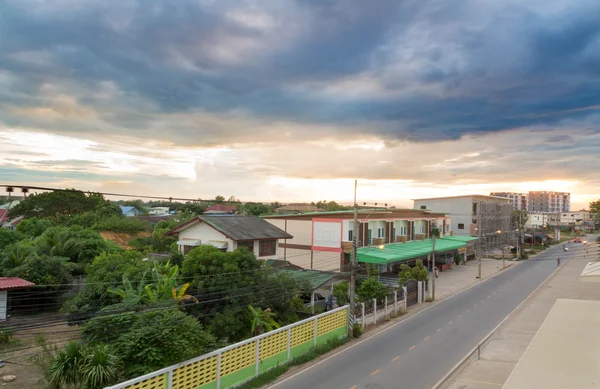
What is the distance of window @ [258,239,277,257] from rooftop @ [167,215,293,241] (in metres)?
0.58

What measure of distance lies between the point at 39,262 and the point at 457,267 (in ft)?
161

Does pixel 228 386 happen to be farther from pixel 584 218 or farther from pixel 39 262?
pixel 584 218

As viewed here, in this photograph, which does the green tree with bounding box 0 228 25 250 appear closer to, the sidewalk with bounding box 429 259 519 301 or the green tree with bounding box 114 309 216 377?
the green tree with bounding box 114 309 216 377

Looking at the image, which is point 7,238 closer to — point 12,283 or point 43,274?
point 43,274

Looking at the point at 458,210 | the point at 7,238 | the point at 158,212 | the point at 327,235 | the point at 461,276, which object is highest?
the point at 458,210

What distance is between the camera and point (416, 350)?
66.3 ft

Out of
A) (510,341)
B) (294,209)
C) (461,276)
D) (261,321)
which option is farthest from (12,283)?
(294,209)

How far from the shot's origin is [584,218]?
624 feet

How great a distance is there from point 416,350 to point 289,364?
21.3 feet

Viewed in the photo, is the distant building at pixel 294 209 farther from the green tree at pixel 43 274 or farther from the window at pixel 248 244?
the green tree at pixel 43 274

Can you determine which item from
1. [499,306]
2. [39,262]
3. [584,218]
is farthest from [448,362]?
[584,218]

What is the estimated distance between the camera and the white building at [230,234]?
31.6 metres

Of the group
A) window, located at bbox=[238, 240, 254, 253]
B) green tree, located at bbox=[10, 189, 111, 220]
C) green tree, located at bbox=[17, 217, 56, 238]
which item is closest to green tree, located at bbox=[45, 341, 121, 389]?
window, located at bbox=[238, 240, 254, 253]

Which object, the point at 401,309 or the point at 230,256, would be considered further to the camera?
the point at 401,309
